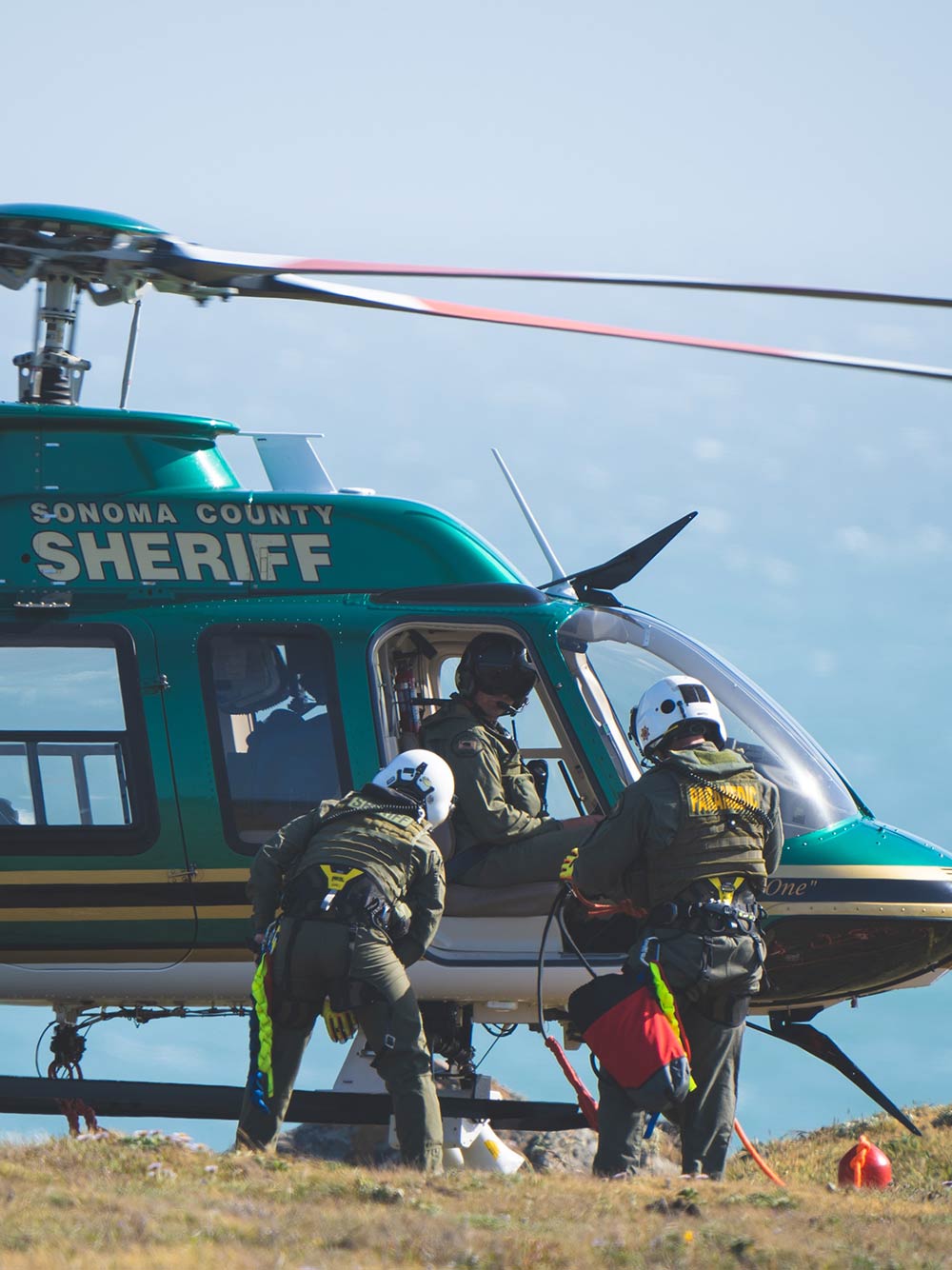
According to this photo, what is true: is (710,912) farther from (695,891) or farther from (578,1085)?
(578,1085)

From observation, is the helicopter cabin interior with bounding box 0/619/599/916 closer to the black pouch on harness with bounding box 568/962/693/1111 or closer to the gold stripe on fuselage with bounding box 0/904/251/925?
the gold stripe on fuselage with bounding box 0/904/251/925

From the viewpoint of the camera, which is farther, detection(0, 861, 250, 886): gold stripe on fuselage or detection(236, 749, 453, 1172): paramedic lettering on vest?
detection(0, 861, 250, 886): gold stripe on fuselage

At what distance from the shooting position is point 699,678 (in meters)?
8.40

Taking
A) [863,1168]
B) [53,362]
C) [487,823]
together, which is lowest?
[863,1168]

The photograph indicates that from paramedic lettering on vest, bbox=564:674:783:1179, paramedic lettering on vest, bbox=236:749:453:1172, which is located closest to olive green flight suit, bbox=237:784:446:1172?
paramedic lettering on vest, bbox=236:749:453:1172

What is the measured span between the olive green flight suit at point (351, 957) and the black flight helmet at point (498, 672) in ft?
4.20

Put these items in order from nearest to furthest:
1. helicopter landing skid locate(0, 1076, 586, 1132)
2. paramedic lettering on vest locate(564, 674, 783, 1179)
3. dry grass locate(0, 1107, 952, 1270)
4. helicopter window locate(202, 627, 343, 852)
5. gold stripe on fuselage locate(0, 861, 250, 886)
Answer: dry grass locate(0, 1107, 952, 1270), paramedic lettering on vest locate(564, 674, 783, 1179), helicopter landing skid locate(0, 1076, 586, 1132), gold stripe on fuselage locate(0, 861, 250, 886), helicopter window locate(202, 627, 343, 852)

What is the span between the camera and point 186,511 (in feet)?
27.8

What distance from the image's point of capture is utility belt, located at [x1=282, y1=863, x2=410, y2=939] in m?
6.84

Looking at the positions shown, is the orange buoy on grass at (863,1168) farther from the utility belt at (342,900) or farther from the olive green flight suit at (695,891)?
the utility belt at (342,900)

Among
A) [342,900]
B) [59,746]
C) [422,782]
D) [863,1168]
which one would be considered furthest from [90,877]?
[863,1168]

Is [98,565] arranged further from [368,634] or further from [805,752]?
[805,752]

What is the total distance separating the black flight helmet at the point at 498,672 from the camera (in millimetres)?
8250

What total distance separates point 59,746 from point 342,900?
199 centimetres
